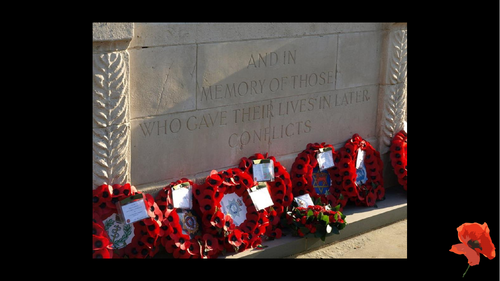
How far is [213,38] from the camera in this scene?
19.7ft

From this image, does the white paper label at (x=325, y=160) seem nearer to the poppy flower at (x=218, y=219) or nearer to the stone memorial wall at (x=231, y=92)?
the stone memorial wall at (x=231, y=92)

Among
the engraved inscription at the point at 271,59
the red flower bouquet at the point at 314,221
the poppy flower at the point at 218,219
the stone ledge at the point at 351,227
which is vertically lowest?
the stone ledge at the point at 351,227

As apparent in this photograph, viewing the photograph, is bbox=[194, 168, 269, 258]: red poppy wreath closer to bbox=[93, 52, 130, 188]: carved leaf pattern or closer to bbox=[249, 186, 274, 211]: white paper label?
bbox=[249, 186, 274, 211]: white paper label

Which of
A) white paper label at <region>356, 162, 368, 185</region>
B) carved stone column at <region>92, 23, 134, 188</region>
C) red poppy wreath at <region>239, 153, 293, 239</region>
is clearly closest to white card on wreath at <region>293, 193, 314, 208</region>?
red poppy wreath at <region>239, 153, 293, 239</region>

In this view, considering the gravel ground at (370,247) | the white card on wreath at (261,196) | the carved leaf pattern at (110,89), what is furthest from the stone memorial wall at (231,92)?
the gravel ground at (370,247)

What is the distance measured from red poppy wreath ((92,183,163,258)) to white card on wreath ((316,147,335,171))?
1830 mm

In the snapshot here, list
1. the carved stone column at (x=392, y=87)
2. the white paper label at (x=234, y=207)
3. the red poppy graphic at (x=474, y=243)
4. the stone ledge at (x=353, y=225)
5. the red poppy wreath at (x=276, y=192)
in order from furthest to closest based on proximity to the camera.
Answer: the carved stone column at (x=392, y=87)
the red poppy wreath at (x=276, y=192)
the white paper label at (x=234, y=207)
the stone ledge at (x=353, y=225)
the red poppy graphic at (x=474, y=243)

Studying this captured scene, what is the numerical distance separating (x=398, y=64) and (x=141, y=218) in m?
3.08

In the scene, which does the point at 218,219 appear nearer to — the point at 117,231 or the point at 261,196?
the point at 261,196

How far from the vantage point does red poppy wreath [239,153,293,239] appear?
6406mm

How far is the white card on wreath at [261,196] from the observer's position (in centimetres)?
636

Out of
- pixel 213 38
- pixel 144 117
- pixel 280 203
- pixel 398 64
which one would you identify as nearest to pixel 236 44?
pixel 213 38

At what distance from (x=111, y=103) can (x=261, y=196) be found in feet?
5.46

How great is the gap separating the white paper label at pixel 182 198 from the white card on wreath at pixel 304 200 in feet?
3.54
